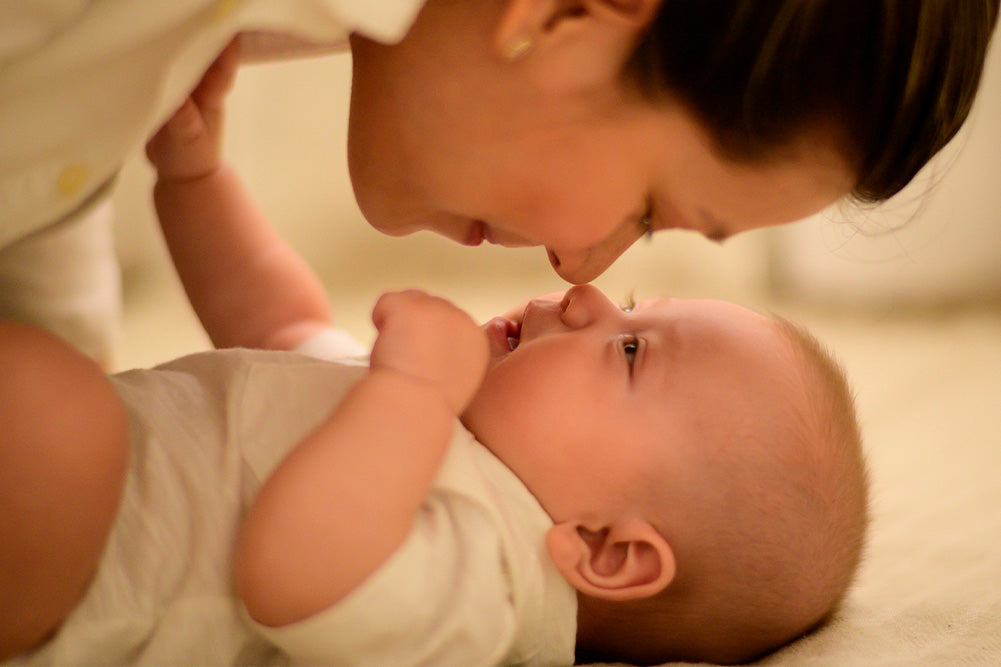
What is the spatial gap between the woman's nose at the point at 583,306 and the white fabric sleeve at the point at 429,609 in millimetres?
220

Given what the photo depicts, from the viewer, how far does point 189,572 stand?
2.50 ft

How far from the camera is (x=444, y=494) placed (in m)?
0.82

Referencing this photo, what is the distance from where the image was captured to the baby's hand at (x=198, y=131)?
108 centimetres

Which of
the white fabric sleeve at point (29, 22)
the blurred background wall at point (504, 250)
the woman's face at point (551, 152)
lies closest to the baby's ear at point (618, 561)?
the woman's face at point (551, 152)

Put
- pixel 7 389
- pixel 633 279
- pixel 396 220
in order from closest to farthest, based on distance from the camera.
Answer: pixel 7 389 < pixel 396 220 < pixel 633 279

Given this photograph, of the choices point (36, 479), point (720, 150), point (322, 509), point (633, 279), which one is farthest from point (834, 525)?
point (633, 279)

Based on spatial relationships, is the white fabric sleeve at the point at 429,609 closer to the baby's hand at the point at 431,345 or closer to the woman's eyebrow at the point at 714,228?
the baby's hand at the point at 431,345

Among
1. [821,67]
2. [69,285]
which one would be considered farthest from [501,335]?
[69,285]

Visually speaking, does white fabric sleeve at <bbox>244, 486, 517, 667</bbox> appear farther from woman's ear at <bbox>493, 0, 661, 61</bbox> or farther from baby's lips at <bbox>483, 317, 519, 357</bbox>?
woman's ear at <bbox>493, 0, 661, 61</bbox>

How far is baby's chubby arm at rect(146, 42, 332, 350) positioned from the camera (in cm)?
114

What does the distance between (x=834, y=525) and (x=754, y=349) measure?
161 mm

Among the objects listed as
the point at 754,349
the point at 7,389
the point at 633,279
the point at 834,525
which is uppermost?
the point at 7,389

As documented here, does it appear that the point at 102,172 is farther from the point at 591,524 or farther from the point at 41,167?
the point at 591,524

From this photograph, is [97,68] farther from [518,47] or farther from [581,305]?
[581,305]
